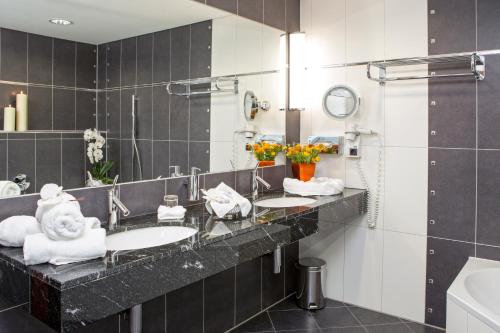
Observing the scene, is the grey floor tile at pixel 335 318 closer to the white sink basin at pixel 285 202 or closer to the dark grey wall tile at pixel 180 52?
the white sink basin at pixel 285 202

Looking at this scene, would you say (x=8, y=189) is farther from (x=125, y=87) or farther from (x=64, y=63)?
(x=125, y=87)

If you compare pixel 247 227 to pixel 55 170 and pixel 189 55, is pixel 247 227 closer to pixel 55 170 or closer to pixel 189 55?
pixel 55 170

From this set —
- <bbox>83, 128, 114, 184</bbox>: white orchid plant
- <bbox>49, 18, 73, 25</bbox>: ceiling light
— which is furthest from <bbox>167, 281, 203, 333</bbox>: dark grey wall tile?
<bbox>49, 18, 73, 25</bbox>: ceiling light

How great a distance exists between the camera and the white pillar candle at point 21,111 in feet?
5.49

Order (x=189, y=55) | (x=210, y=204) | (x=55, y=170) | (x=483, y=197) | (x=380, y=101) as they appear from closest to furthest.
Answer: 1. (x=55, y=170)
2. (x=210, y=204)
3. (x=189, y=55)
4. (x=483, y=197)
5. (x=380, y=101)

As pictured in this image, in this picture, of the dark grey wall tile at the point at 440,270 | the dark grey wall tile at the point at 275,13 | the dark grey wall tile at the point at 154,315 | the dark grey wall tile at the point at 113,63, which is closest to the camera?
the dark grey wall tile at the point at 113,63

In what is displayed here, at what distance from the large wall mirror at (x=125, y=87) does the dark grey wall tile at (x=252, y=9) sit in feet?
0.20

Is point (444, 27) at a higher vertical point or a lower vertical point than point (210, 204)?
higher

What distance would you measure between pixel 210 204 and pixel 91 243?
0.83 m

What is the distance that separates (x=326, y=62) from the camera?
3.25 metres

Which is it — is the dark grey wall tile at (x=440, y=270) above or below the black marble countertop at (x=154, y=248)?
below

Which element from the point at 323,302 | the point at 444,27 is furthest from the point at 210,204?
the point at 444,27

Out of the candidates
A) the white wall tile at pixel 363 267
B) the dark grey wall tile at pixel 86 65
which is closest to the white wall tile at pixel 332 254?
the white wall tile at pixel 363 267

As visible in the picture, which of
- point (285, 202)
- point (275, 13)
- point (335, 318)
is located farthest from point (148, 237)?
point (275, 13)
